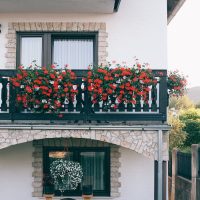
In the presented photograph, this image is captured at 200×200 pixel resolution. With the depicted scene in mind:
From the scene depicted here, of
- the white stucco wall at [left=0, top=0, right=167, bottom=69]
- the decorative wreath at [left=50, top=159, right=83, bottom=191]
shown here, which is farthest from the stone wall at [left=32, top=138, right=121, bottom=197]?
the white stucco wall at [left=0, top=0, right=167, bottom=69]

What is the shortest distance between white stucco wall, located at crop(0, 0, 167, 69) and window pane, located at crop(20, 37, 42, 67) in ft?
1.58

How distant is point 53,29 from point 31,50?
0.80 metres

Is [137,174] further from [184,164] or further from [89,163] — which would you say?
[184,164]

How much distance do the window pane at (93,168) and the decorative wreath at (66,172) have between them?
650 mm

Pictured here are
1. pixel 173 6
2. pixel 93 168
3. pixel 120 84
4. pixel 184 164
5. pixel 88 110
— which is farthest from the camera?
pixel 184 164

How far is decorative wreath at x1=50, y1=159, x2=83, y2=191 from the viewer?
10.8 meters

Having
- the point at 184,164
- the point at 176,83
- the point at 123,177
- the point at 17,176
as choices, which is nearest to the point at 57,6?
the point at 176,83

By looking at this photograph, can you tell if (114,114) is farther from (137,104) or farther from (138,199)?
(138,199)

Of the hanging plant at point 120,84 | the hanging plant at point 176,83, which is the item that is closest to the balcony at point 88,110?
the hanging plant at point 120,84

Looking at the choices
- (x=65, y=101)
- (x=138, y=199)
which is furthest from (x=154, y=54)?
(x=138, y=199)

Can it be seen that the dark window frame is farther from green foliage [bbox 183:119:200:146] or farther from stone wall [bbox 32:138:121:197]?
green foliage [bbox 183:119:200:146]

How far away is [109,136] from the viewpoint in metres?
9.70

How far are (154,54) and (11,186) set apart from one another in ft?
16.4

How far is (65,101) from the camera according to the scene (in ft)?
32.6
